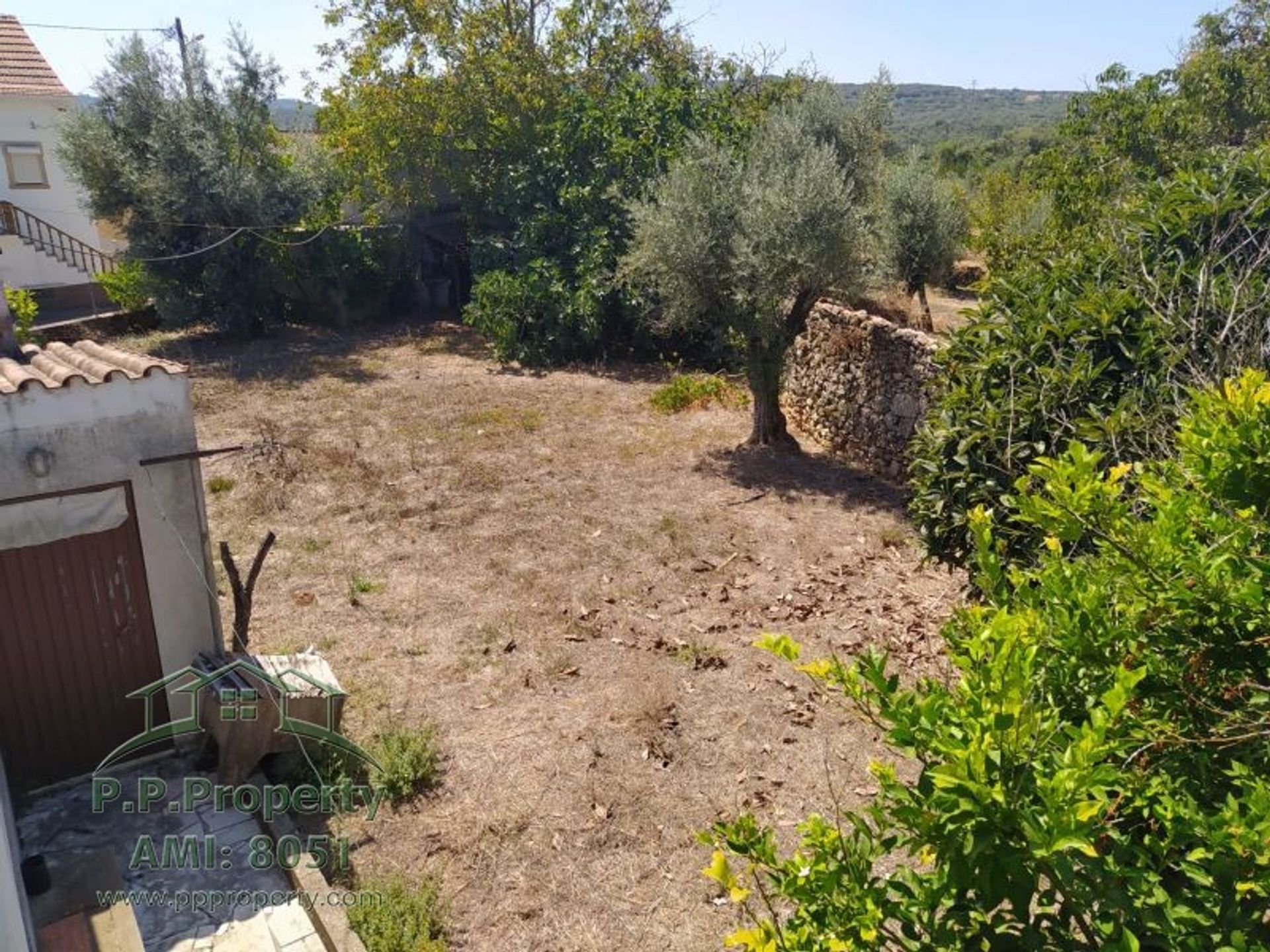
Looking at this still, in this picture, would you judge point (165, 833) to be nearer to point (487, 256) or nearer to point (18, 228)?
point (487, 256)

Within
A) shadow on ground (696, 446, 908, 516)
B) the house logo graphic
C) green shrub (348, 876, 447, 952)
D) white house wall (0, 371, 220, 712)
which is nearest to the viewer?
green shrub (348, 876, 447, 952)

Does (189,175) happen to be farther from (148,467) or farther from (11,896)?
(11,896)

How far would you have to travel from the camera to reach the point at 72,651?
255 inches

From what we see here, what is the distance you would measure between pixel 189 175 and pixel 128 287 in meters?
3.71

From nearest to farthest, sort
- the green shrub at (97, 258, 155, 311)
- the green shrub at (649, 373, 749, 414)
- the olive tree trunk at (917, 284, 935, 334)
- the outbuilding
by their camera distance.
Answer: the outbuilding < the green shrub at (649, 373, 749, 414) < the olive tree trunk at (917, 284, 935, 334) < the green shrub at (97, 258, 155, 311)

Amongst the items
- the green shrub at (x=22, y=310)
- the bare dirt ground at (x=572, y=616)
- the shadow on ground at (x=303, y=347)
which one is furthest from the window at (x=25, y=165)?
the bare dirt ground at (x=572, y=616)

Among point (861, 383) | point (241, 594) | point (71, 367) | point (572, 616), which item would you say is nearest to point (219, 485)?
point (241, 594)

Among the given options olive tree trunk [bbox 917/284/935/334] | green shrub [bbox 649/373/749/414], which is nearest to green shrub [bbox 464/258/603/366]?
green shrub [bbox 649/373/749/414]

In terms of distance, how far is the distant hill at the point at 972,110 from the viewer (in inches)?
3494

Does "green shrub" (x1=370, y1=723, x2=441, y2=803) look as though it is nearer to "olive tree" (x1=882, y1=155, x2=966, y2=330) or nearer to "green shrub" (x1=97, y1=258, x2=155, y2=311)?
"olive tree" (x1=882, y1=155, x2=966, y2=330)

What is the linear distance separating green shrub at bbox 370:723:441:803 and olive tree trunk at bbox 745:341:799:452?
27.3ft

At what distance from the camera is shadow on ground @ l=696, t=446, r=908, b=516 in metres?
12.2

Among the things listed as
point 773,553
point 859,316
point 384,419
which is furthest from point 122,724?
point 859,316

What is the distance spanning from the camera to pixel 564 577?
393 inches
